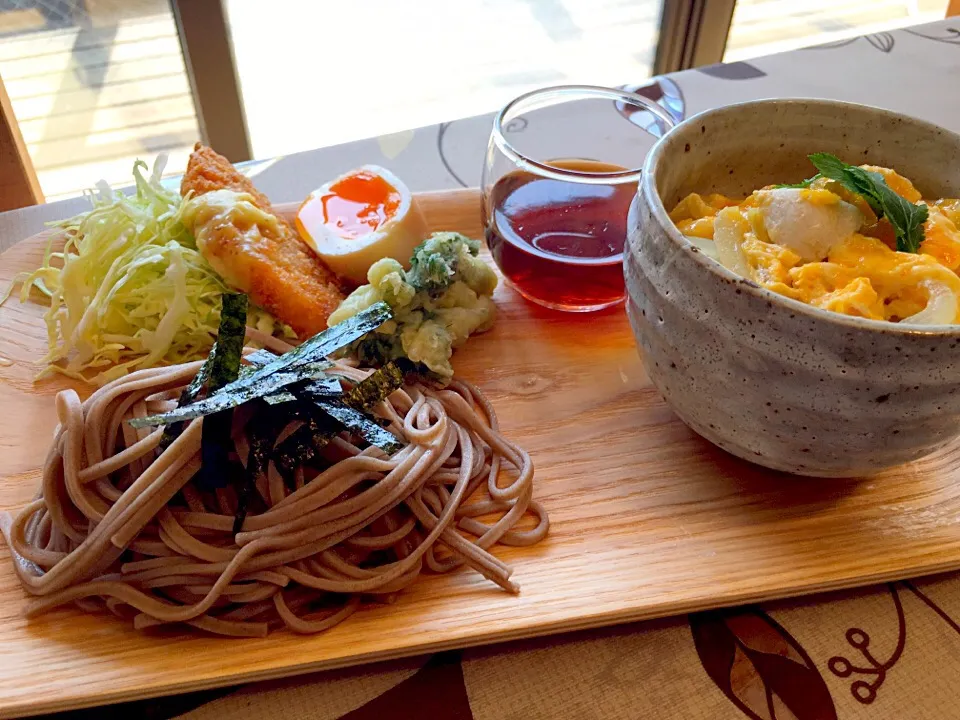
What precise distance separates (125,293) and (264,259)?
295 mm

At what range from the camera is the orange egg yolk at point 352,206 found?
5.41ft

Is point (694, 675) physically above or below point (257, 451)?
below

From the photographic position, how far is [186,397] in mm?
1156

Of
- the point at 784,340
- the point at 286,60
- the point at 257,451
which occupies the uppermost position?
the point at 784,340

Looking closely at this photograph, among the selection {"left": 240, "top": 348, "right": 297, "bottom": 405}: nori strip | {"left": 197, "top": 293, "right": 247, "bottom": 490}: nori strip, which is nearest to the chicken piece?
{"left": 240, "top": 348, "right": 297, "bottom": 405}: nori strip

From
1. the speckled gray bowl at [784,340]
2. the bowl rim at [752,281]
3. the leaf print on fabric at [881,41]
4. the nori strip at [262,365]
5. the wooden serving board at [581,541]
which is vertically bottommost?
the wooden serving board at [581,541]

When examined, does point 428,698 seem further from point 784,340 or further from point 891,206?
point 891,206

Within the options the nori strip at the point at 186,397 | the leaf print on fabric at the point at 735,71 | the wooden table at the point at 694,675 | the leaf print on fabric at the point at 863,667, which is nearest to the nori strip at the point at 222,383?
the nori strip at the point at 186,397

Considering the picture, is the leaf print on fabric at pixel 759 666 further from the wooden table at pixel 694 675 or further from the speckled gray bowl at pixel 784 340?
the speckled gray bowl at pixel 784 340

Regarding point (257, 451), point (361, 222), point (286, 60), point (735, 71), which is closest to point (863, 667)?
point (257, 451)

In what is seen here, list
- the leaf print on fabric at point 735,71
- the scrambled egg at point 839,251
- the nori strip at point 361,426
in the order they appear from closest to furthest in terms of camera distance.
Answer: the scrambled egg at point 839,251, the nori strip at point 361,426, the leaf print on fabric at point 735,71

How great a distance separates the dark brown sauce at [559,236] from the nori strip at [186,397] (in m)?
0.63

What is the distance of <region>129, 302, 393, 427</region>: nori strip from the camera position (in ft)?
3.57

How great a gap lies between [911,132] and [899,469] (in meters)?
0.54
